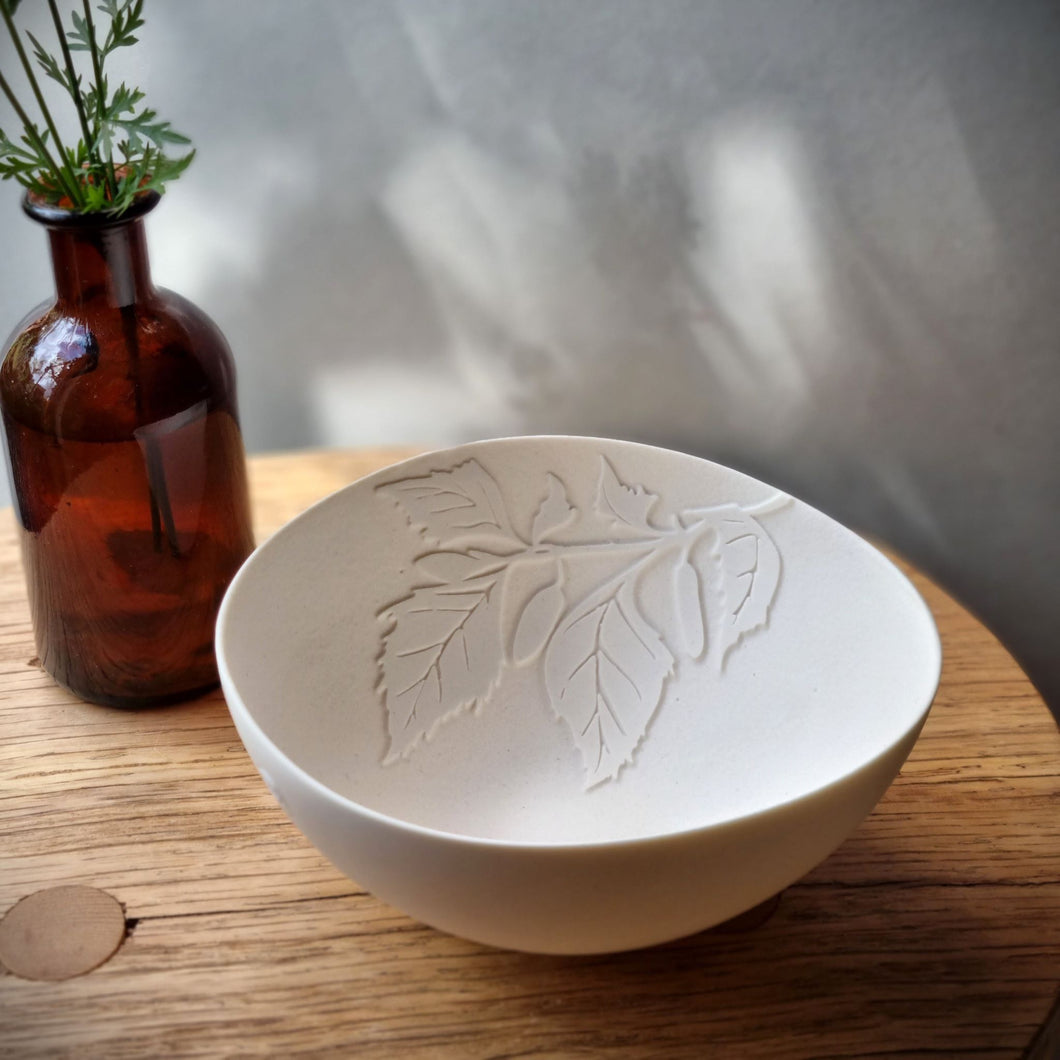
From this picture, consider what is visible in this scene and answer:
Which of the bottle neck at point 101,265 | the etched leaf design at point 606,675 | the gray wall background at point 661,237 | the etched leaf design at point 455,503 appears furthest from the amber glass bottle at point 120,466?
the gray wall background at point 661,237

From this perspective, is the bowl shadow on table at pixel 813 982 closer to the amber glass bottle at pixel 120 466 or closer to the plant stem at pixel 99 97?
the amber glass bottle at pixel 120 466

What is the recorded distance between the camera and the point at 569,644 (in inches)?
32.2

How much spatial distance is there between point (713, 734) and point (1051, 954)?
0.23 metres

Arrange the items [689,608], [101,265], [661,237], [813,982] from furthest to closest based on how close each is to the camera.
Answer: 1. [661,237]
2. [689,608]
3. [101,265]
4. [813,982]

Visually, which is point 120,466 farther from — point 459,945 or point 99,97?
point 459,945

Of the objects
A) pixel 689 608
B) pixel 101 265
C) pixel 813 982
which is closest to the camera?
pixel 813 982

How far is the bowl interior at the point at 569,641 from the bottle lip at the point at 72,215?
20cm

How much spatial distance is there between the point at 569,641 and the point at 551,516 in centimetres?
9

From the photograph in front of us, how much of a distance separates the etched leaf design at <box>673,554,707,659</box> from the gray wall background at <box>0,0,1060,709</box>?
571mm

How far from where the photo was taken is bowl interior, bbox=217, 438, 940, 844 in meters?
0.70

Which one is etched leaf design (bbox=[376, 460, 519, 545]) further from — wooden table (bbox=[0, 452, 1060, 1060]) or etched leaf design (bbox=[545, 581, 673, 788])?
wooden table (bbox=[0, 452, 1060, 1060])

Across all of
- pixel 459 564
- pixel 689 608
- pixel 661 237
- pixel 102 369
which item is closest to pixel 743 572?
pixel 689 608

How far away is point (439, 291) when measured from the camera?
4.38 ft

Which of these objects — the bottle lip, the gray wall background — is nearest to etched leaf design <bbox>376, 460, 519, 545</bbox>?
the bottle lip
